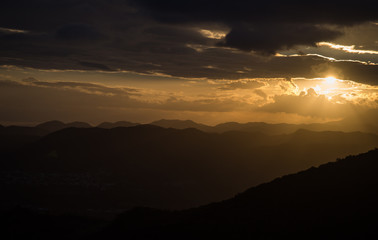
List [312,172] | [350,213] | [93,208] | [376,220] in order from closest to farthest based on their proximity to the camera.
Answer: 1. [376,220]
2. [350,213]
3. [312,172]
4. [93,208]

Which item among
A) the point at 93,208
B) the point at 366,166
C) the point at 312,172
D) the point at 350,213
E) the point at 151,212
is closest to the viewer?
the point at 350,213

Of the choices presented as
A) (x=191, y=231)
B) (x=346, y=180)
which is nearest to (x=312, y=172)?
(x=346, y=180)

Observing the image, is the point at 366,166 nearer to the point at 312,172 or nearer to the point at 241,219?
the point at 312,172

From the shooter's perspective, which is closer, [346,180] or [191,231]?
[191,231]

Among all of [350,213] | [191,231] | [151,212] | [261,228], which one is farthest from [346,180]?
[151,212]

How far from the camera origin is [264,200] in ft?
241

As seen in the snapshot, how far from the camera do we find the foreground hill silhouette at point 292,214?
192ft

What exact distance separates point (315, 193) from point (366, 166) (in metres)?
13.1

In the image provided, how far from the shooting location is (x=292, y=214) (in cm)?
6425

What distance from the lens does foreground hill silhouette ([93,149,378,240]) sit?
5850 centimetres

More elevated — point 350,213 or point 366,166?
point 366,166

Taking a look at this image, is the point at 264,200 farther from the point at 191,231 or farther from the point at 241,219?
the point at 191,231

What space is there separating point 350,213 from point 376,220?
4.50 metres

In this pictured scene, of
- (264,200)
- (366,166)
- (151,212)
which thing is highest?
(366,166)
